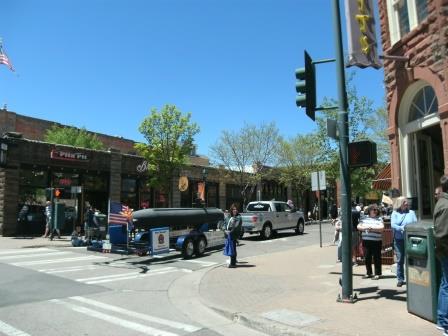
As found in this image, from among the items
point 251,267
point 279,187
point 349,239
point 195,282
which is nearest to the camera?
point 349,239

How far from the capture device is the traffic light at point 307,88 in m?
9.05

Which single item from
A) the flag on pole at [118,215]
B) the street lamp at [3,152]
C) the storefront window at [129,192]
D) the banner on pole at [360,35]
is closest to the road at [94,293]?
the flag on pole at [118,215]

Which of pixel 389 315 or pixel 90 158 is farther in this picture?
pixel 90 158

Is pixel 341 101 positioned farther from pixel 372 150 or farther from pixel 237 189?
pixel 237 189

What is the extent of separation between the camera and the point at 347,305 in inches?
314

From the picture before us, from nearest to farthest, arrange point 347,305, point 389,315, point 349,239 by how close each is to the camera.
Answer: point 389,315 → point 347,305 → point 349,239

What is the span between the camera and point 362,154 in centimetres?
851

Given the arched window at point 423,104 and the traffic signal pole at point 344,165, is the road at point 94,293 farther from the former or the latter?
the arched window at point 423,104

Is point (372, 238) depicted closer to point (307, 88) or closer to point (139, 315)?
point (307, 88)

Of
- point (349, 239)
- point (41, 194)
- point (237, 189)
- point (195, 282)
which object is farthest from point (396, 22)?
point (237, 189)

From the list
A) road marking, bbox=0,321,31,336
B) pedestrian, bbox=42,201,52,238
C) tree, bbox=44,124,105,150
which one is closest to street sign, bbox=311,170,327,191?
pedestrian, bbox=42,201,52,238

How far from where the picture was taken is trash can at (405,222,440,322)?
6.12 metres

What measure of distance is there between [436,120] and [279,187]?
3677 cm

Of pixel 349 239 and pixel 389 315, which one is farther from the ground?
pixel 349 239
